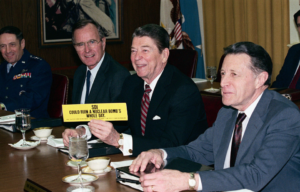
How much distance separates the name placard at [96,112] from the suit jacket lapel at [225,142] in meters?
0.52

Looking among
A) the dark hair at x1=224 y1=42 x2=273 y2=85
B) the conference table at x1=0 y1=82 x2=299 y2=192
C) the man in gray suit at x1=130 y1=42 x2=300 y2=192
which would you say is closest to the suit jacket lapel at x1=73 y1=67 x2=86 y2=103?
the conference table at x1=0 y1=82 x2=299 y2=192

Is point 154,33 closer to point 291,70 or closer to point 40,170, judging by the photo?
point 40,170

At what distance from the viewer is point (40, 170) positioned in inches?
70.3

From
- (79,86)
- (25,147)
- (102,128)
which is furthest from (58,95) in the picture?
(102,128)

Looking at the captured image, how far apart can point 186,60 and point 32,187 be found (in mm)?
3360

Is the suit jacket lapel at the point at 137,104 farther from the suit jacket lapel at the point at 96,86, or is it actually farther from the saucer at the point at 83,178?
the saucer at the point at 83,178

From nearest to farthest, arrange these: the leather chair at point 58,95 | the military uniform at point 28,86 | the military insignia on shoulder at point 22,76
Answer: the leather chair at point 58,95 < the military uniform at point 28,86 < the military insignia on shoulder at point 22,76

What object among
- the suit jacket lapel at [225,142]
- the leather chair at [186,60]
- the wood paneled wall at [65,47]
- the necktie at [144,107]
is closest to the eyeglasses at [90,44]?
the necktie at [144,107]

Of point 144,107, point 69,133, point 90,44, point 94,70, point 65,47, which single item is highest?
point 65,47

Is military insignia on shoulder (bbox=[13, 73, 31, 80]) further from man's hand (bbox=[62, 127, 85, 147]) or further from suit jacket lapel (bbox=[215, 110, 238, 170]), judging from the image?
suit jacket lapel (bbox=[215, 110, 238, 170])

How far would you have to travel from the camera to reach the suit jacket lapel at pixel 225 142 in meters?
1.86

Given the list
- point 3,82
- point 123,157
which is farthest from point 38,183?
point 3,82

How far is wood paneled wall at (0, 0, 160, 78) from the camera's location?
17.2 ft

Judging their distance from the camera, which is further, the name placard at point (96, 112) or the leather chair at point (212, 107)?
the leather chair at point (212, 107)
